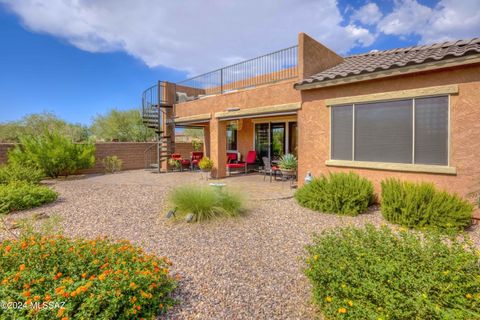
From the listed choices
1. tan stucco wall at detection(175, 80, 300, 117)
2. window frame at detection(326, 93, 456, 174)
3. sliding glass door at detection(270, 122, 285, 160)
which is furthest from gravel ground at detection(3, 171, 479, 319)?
sliding glass door at detection(270, 122, 285, 160)

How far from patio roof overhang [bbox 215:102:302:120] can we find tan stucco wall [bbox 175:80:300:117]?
16cm

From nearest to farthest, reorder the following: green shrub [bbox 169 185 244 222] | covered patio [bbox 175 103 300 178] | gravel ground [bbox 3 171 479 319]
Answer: gravel ground [bbox 3 171 479 319] → green shrub [bbox 169 185 244 222] → covered patio [bbox 175 103 300 178]

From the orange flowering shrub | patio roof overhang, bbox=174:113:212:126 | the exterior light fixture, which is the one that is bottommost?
the orange flowering shrub

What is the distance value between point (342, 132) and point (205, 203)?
4473mm

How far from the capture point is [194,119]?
1272 cm

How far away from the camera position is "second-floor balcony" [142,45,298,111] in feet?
33.1

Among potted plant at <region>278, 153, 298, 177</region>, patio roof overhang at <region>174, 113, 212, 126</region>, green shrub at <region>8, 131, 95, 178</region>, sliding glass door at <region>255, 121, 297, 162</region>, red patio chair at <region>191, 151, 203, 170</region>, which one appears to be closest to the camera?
potted plant at <region>278, 153, 298, 177</region>

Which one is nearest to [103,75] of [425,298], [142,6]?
[142,6]

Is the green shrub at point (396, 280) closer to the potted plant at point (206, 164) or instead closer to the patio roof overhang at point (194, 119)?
the potted plant at point (206, 164)

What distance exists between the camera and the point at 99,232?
4.99 meters

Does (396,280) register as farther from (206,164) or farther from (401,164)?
(206,164)

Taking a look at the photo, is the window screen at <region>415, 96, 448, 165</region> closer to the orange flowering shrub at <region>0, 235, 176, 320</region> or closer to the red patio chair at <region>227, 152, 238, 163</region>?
the orange flowering shrub at <region>0, 235, 176, 320</region>

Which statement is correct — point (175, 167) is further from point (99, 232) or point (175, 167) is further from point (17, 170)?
point (99, 232)

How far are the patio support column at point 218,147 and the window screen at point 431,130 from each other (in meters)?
7.45
